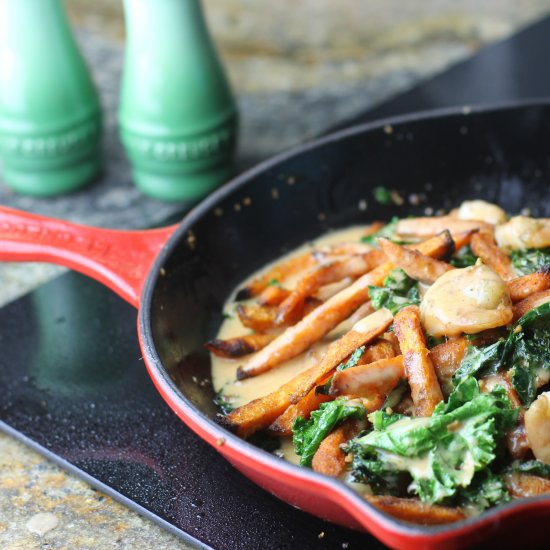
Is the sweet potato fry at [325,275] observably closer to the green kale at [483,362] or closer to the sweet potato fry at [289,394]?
the sweet potato fry at [289,394]

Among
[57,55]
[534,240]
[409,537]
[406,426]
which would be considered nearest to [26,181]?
[57,55]

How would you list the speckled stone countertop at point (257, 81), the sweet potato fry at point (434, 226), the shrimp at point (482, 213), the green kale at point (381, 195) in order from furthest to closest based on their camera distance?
1. the green kale at point (381, 195)
2. the shrimp at point (482, 213)
3. the sweet potato fry at point (434, 226)
4. the speckled stone countertop at point (257, 81)

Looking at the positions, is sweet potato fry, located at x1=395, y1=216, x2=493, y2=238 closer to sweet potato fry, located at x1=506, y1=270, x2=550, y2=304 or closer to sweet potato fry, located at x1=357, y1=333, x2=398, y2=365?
sweet potato fry, located at x1=506, y1=270, x2=550, y2=304

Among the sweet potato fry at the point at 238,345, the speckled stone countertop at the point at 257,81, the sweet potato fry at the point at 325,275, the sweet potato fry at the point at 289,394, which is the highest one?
the sweet potato fry at the point at 289,394

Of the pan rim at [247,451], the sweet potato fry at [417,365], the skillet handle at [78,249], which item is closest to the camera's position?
the pan rim at [247,451]

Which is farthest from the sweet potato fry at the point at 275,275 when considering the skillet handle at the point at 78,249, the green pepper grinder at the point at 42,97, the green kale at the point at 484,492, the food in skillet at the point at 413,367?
the green pepper grinder at the point at 42,97

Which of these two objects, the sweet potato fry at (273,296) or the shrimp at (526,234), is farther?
the sweet potato fry at (273,296)

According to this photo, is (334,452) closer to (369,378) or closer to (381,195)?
(369,378)

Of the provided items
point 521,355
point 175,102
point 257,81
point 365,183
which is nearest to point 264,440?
point 521,355
